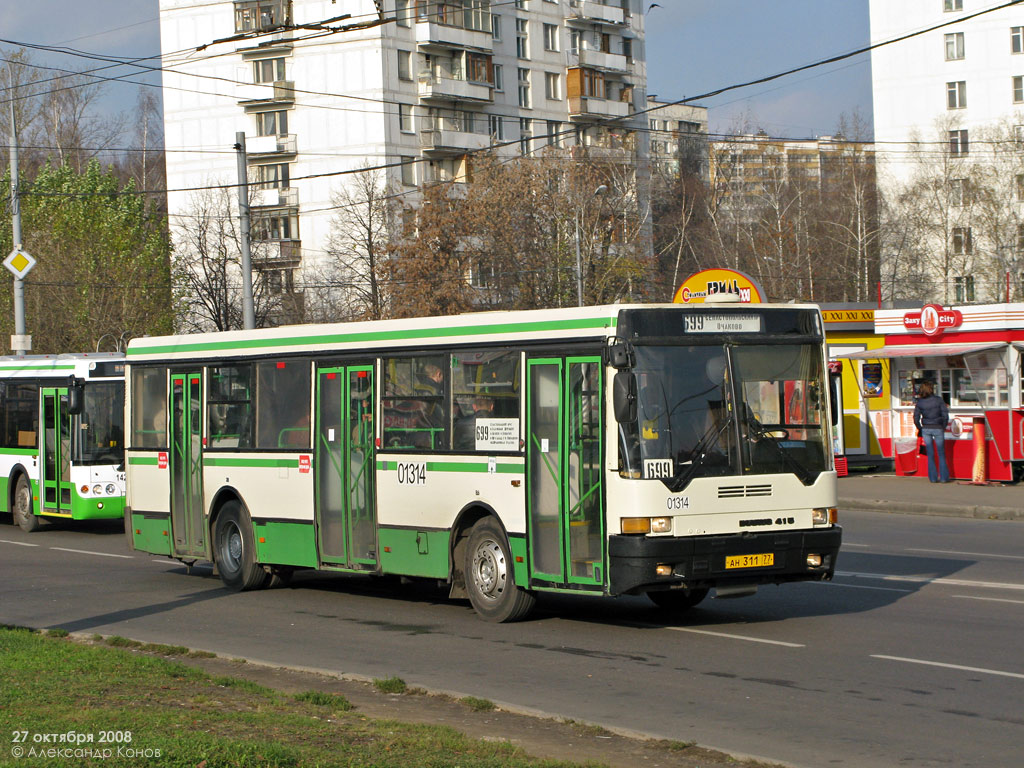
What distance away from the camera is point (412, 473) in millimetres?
13094

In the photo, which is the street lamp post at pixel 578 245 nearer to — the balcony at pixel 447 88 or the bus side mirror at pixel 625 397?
the balcony at pixel 447 88

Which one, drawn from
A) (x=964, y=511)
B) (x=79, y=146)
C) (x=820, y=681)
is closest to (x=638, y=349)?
(x=820, y=681)

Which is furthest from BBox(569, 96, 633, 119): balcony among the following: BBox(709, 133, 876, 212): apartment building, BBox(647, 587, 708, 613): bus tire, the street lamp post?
BBox(647, 587, 708, 613): bus tire

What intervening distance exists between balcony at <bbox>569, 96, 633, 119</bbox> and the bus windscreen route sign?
6642 centimetres

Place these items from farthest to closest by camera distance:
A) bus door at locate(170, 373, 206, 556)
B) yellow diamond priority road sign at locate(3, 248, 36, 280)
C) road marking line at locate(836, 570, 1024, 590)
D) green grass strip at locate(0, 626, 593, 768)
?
yellow diamond priority road sign at locate(3, 248, 36, 280)
bus door at locate(170, 373, 206, 556)
road marking line at locate(836, 570, 1024, 590)
green grass strip at locate(0, 626, 593, 768)

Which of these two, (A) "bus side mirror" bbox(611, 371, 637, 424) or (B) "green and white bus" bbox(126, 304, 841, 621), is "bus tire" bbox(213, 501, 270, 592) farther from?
(A) "bus side mirror" bbox(611, 371, 637, 424)

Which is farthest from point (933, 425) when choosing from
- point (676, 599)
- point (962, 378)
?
point (676, 599)

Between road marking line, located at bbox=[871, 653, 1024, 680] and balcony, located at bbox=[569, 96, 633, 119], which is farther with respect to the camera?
balcony, located at bbox=[569, 96, 633, 119]

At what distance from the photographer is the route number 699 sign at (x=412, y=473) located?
12969mm

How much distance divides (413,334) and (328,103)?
56.3 m

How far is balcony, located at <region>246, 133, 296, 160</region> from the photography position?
68062 mm

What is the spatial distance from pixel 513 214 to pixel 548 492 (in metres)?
45.6

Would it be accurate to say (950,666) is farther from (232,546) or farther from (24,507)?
(24,507)

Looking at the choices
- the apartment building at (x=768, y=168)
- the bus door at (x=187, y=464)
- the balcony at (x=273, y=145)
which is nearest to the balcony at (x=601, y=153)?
the apartment building at (x=768, y=168)
